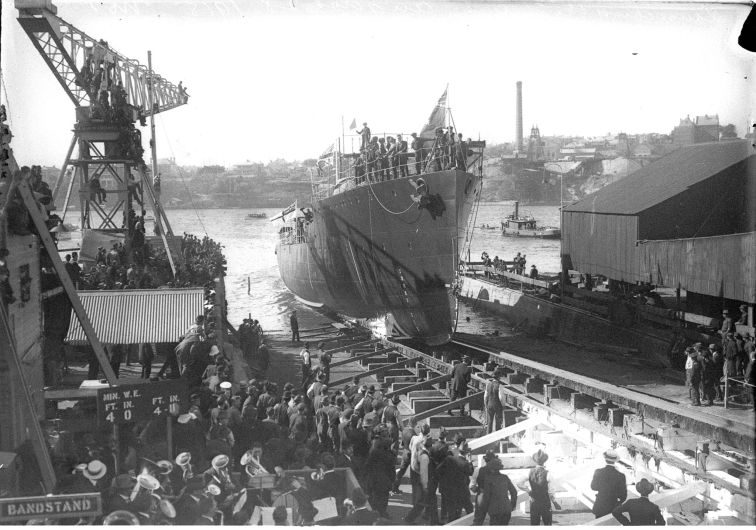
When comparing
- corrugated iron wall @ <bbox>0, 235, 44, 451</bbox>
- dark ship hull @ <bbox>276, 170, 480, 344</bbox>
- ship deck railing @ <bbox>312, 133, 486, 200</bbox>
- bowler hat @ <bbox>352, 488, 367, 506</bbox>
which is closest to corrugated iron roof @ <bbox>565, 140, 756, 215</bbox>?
ship deck railing @ <bbox>312, 133, 486, 200</bbox>

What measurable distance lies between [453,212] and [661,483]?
11.4 m

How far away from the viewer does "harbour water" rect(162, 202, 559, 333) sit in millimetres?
32969

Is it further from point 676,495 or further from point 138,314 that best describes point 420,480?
point 138,314

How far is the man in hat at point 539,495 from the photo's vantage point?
8102 millimetres

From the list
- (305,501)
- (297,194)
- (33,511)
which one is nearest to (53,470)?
(33,511)

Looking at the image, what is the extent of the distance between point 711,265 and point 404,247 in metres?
8.49

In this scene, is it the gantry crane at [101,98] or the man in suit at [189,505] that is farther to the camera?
the gantry crane at [101,98]

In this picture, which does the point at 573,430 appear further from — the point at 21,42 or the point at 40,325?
the point at 21,42

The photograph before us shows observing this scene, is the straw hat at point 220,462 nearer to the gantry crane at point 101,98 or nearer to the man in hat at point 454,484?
the man in hat at point 454,484

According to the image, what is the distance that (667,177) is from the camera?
23.2 meters

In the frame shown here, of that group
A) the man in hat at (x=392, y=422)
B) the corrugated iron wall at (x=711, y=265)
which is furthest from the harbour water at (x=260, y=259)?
the man in hat at (x=392, y=422)

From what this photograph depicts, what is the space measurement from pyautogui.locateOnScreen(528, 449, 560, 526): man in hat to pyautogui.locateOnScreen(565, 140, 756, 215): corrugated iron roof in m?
13.9

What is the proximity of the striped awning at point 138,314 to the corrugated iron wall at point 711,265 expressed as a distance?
12.1 m

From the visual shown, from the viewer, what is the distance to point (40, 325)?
37.1ft
